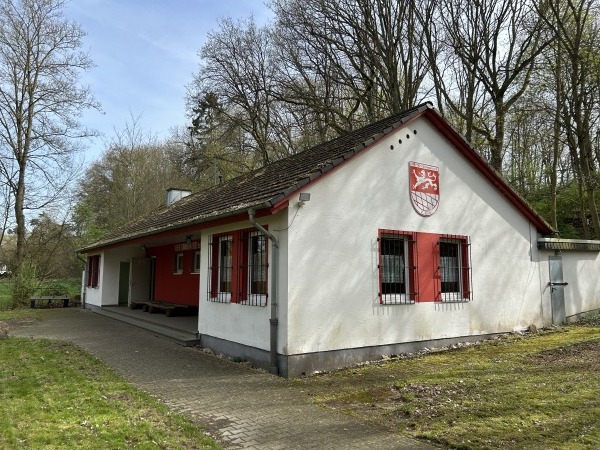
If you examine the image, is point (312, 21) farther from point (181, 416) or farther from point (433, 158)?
point (181, 416)

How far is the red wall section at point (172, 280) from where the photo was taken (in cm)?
1469

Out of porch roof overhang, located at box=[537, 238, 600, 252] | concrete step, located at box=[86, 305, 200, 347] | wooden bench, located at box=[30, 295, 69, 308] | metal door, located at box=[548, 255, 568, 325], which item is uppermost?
porch roof overhang, located at box=[537, 238, 600, 252]

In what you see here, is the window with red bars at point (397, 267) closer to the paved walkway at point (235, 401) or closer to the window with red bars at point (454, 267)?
the window with red bars at point (454, 267)

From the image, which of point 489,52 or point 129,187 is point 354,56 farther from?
point 129,187

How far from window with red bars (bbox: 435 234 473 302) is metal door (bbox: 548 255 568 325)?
12.3ft

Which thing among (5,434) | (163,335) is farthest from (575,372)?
(163,335)

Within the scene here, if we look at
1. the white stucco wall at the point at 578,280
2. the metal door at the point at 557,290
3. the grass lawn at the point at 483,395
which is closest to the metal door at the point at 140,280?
the grass lawn at the point at 483,395

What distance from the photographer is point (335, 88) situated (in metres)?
22.1

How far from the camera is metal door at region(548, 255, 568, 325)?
12.5 metres

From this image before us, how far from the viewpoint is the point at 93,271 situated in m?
20.5

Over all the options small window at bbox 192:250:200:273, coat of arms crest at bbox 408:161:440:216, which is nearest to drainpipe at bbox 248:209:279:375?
coat of arms crest at bbox 408:161:440:216

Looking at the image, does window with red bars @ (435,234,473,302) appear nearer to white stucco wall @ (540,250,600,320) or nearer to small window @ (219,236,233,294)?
white stucco wall @ (540,250,600,320)

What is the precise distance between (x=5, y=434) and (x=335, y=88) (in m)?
20.2

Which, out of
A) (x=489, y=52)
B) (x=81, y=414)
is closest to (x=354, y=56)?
(x=489, y=52)
